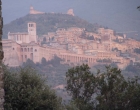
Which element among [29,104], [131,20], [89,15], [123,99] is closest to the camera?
[29,104]

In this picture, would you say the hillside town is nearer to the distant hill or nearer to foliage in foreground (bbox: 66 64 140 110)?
the distant hill

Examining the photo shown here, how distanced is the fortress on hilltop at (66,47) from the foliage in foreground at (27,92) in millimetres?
66325

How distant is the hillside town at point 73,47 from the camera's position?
83.0 meters

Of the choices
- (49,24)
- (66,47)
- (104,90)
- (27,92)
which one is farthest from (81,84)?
(49,24)

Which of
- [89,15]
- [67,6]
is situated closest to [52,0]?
[67,6]

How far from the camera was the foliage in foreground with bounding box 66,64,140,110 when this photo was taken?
46.0 ft

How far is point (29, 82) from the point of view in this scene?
1070 centimetres

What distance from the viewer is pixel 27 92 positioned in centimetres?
1002

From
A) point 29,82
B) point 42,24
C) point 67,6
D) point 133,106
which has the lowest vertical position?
point 133,106

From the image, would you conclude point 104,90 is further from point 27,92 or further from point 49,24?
point 49,24

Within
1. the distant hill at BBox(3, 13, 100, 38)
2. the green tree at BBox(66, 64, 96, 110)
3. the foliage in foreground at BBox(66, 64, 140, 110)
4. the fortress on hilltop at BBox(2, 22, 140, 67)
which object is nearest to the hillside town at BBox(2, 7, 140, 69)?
the fortress on hilltop at BBox(2, 22, 140, 67)

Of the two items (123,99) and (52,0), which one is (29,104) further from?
(52,0)

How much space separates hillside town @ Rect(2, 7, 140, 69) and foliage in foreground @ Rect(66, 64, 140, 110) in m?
61.6

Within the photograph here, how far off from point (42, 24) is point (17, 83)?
99413mm
